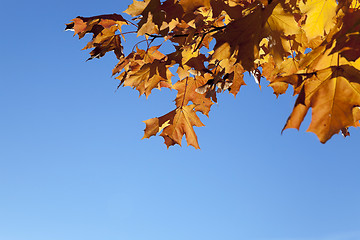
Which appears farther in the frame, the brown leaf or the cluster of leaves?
the brown leaf

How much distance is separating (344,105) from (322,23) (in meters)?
0.70

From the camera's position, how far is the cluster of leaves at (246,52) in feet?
5.92

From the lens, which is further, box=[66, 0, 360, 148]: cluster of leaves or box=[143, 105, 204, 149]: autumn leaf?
box=[143, 105, 204, 149]: autumn leaf

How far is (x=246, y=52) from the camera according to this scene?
6.97 feet

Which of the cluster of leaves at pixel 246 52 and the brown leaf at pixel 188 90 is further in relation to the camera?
the brown leaf at pixel 188 90

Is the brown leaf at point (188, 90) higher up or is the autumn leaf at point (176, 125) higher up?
the brown leaf at point (188, 90)

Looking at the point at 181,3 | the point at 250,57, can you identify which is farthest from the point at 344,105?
the point at 181,3

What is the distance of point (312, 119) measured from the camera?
1.82 metres

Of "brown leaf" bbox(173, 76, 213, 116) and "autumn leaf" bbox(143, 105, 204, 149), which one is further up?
"brown leaf" bbox(173, 76, 213, 116)

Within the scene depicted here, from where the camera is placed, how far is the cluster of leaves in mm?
1806

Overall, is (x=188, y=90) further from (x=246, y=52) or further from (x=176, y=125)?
(x=246, y=52)

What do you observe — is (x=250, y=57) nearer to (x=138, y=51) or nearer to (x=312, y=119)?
(x=312, y=119)

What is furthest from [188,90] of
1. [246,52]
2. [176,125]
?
[246,52]

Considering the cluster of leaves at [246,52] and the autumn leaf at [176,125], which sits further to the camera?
the autumn leaf at [176,125]
